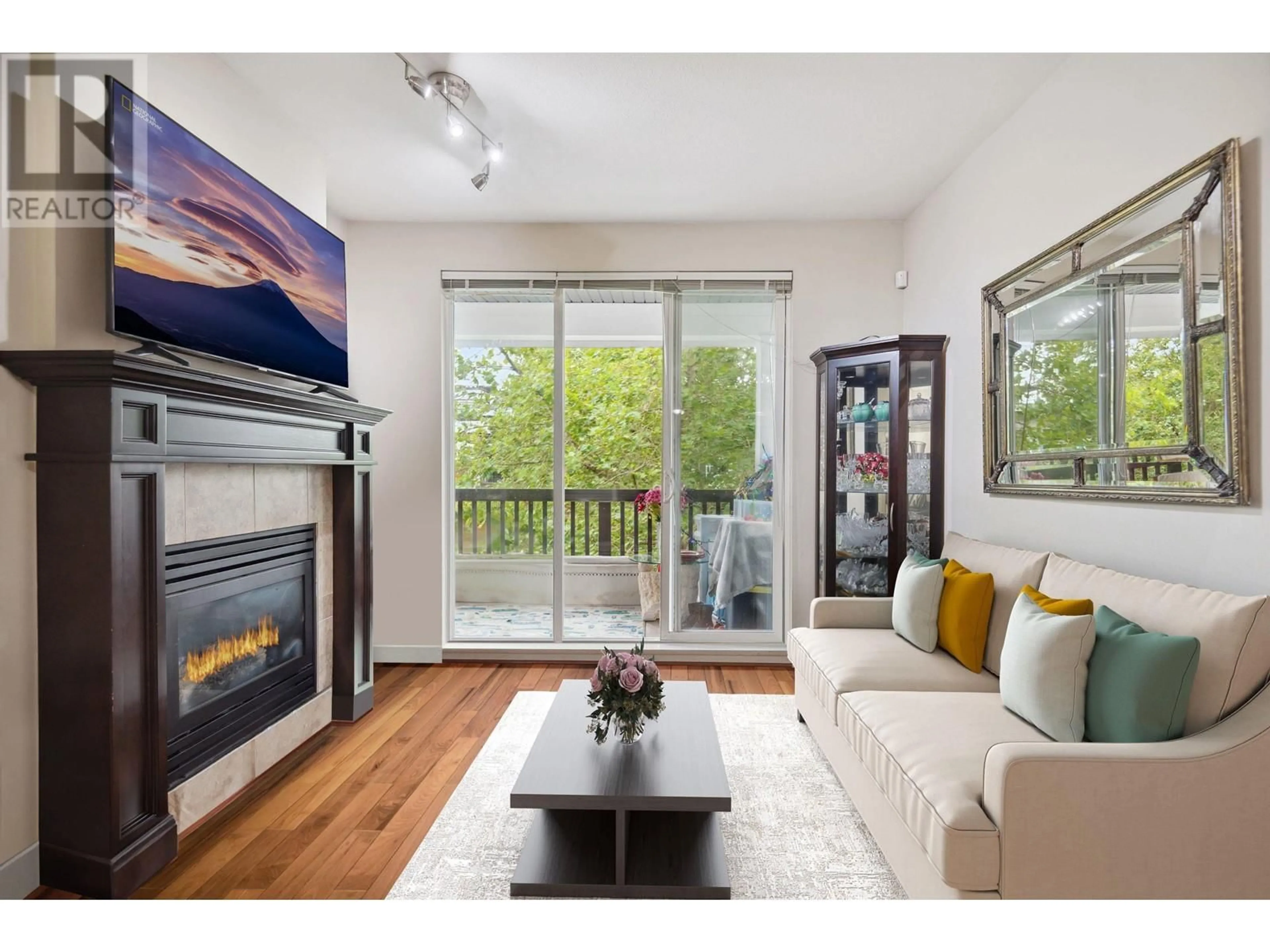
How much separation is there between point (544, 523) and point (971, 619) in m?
3.56

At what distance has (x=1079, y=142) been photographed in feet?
7.95

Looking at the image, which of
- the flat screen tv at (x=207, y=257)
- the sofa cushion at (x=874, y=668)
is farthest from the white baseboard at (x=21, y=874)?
the sofa cushion at (x=874, y=668)

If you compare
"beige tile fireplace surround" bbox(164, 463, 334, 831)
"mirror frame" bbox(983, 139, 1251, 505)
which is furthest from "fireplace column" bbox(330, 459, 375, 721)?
"mirror frame" bbox(983, 139, 1251, 505)

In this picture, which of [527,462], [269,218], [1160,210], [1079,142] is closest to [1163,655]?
[1160,210]

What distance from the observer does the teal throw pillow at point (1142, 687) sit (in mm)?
1565

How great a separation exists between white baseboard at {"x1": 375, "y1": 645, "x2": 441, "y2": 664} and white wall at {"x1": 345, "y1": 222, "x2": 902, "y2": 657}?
0.02m

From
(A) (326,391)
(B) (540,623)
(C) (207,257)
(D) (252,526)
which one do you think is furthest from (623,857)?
(B) (540,623)

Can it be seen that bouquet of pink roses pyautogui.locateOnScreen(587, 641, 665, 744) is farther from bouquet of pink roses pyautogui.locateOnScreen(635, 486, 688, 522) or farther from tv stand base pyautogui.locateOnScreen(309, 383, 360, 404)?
bouquet of pink roses pyautogui.locateOnScreen(635, 486, 688, 522)

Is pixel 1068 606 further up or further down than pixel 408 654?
further up

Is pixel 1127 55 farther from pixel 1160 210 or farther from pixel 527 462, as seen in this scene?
pixel 527 462

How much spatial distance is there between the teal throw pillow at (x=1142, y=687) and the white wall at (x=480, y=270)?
98.1 inches

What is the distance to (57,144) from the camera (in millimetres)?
1820

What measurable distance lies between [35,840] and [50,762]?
0.23 m

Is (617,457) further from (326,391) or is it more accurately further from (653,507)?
(326,391)
